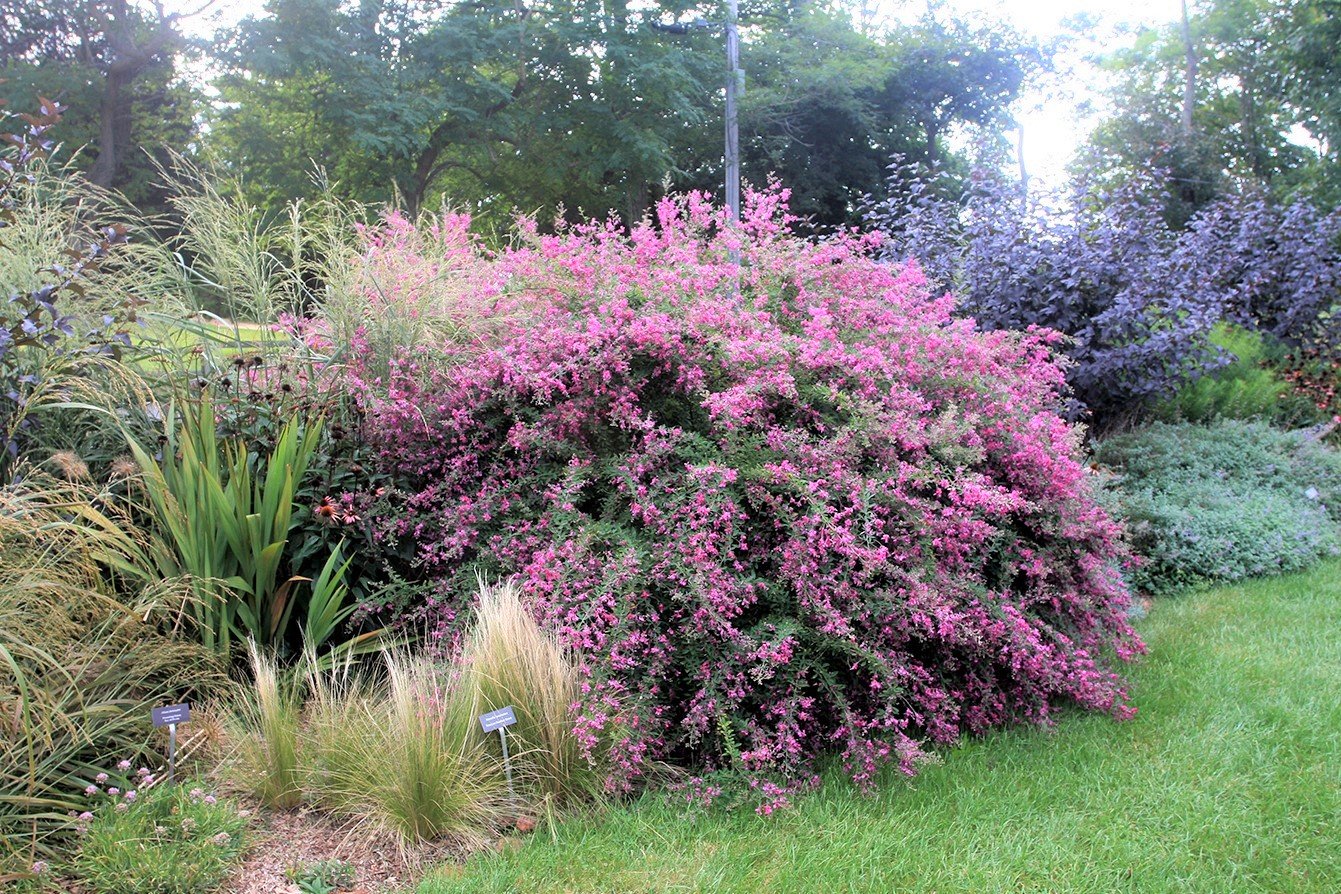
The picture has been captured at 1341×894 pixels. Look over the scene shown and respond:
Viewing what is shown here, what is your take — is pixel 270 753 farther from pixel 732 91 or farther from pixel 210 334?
pixel 732 91

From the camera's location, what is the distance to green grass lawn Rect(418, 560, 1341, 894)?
2.68 m

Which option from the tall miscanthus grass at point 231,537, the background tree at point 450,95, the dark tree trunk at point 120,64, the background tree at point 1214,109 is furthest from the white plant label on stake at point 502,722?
the background tree at point 1214,109

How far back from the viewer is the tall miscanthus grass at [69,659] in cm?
277

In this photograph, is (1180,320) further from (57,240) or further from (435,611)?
(57,240)

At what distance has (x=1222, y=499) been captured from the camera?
6418 mm

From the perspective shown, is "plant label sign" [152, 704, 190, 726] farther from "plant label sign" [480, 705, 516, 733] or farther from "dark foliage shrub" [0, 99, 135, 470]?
"dark foliage shrub" [0, 99, 135, 470]

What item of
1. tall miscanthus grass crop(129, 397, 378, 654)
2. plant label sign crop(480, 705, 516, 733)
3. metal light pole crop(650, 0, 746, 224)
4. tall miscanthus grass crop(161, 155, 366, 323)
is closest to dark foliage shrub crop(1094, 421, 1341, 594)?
plant label sign crop(480, 705, 516, 733)

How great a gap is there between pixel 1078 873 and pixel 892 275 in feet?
11.5

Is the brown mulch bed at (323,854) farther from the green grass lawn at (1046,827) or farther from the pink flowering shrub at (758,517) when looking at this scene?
the pink flowering shrub at (758,517)

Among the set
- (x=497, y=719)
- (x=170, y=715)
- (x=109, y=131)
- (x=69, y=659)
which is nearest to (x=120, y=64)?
(x=109, y=131)

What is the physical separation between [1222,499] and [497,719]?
5.58 meters

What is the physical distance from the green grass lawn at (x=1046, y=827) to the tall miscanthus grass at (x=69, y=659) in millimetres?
1210

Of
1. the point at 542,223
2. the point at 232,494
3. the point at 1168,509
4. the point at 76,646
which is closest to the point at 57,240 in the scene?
the point at 232,494

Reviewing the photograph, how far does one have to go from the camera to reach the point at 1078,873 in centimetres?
271
